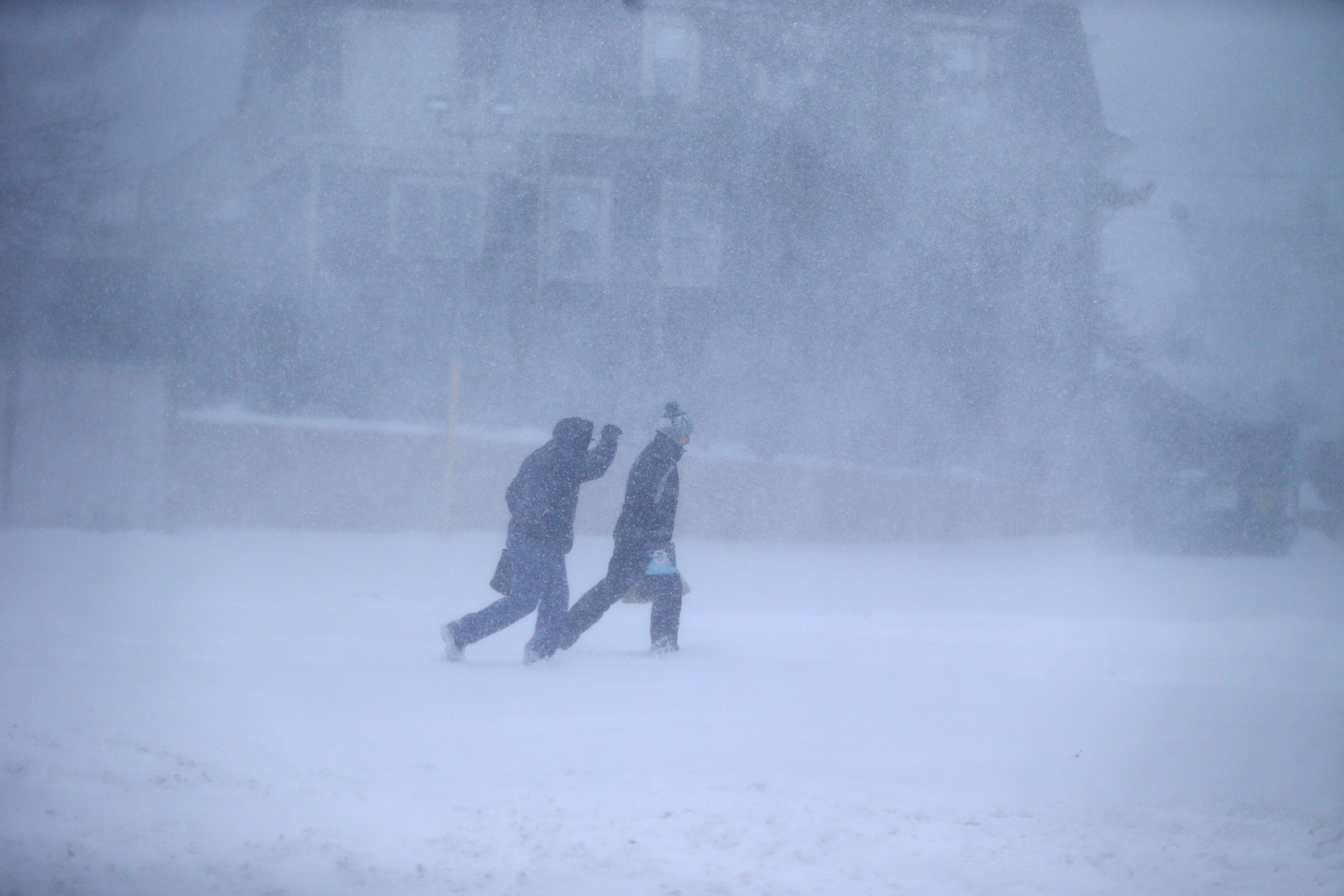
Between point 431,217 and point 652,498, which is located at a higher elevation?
point 431,217

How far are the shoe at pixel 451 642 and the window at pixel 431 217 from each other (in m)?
7.45

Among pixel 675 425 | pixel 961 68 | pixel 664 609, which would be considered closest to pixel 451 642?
pixel 664 609

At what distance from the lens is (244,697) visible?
4.88m

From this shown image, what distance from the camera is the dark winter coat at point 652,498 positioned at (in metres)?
5.89

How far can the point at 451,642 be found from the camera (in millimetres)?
5586

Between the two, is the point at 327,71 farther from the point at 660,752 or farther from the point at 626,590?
the point at 660,752

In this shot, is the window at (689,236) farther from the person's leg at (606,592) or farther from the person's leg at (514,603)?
the person's leg at (514,603)

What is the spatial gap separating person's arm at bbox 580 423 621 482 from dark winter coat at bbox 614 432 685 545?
0.23 metres

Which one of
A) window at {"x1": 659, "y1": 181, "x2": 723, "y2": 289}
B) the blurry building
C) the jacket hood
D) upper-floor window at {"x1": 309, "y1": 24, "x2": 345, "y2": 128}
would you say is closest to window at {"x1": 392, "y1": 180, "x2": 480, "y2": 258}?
the blurry building

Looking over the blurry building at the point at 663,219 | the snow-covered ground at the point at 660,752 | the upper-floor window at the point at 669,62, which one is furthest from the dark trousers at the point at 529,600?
the upper-floor window at the point at 669,62

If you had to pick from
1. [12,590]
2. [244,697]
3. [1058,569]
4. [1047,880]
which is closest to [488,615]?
[244,697]

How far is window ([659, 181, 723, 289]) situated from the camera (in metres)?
12.1

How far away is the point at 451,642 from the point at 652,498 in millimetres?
1242

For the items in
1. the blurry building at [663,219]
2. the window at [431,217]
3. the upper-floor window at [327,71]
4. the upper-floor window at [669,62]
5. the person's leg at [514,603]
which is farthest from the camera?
the window at [431,217]
